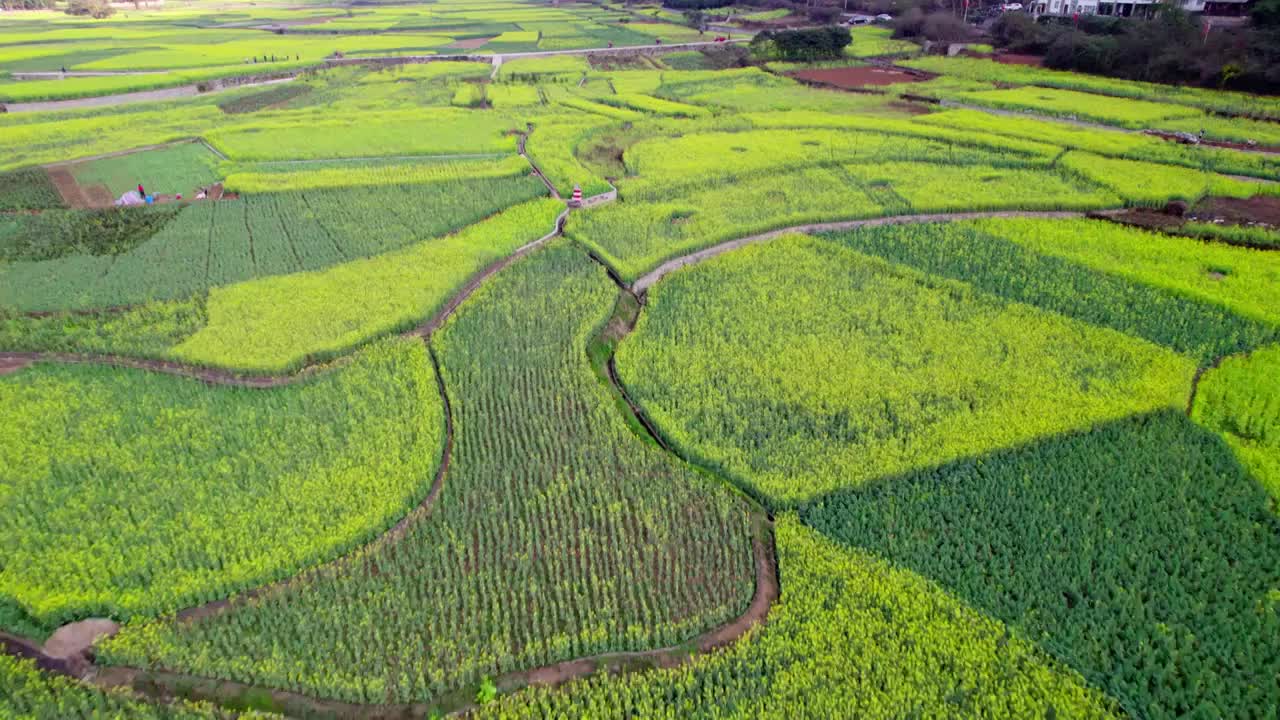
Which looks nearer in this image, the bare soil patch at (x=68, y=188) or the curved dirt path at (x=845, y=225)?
the curved dirt path at (x=845, y=225)

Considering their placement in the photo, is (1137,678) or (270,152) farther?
(270,152)

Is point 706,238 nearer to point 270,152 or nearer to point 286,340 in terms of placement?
point 286,340

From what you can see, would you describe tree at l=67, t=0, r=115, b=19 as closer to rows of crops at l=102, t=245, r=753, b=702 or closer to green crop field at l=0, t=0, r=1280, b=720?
green crop field at l=0, t=0, r=1280, b=720

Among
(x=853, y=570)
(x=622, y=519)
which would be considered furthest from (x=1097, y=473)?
(x=622, y=519)

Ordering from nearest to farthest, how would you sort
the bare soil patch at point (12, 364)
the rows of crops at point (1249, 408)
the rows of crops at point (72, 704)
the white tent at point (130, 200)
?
1. the rows of crops at point (72, 704)
2. the rows of crops at point (1249, 408)
3. the bare soil patch at point (12, 364)
4. the white tent at point (130, 200)

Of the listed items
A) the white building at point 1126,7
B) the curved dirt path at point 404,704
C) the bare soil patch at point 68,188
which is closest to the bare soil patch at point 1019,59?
the white building at point 1126,7

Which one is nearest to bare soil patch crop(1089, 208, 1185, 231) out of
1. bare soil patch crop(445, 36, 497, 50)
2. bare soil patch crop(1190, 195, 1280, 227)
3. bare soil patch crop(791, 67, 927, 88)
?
bare soil patch crop(1190, 195, 1280, 227)

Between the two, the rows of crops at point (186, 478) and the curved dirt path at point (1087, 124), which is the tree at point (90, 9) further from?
the curved dirt path at point (1087, 124)
